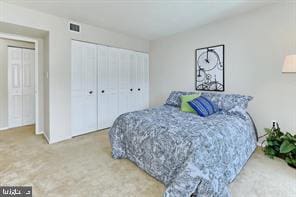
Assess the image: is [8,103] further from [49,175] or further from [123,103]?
[49,175]

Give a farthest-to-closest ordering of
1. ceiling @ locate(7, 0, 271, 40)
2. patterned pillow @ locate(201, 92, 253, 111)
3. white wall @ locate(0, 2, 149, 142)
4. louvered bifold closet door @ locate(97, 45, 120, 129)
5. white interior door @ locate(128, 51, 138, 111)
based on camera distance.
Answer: white interior door @ locate(128, 51, 138, 111), louvered bifold closet door @ locate(97, 45, 120, 129), white wall @ locate(0, 2, 149, 142), patterned pillow @ locate(201, 92, 253, 111), ceiling @ locate(7, 0, 271, 40)

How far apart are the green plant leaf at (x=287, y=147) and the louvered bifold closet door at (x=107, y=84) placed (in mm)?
3250

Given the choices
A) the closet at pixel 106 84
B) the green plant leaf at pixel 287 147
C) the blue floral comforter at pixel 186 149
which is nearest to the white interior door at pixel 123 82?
the closet at pixel 106 84

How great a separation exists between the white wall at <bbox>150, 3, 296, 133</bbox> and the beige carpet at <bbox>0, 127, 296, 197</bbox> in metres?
0.76

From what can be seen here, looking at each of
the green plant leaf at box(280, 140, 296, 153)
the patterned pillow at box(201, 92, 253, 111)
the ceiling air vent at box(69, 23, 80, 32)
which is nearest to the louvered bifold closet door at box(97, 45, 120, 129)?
the ceiling air vent at box(69, 23, 80, 32)

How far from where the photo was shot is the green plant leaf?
229cm

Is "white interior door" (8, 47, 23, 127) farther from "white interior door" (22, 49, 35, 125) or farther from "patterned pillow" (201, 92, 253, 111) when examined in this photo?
Result: "patterned pillow" (201, 92, 253, 111)

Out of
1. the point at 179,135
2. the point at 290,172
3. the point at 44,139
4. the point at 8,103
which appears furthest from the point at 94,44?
the point at 290,172

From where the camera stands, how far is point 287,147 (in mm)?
2309

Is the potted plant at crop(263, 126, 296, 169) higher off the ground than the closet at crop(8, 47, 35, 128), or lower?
lower

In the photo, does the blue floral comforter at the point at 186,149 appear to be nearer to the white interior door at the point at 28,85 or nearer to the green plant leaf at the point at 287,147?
the green plant leaf at the point at 287,147

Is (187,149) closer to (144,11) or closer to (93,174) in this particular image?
(93,174)

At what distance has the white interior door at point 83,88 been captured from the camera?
351 centimetres

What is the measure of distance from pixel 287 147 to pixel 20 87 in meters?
5.36
